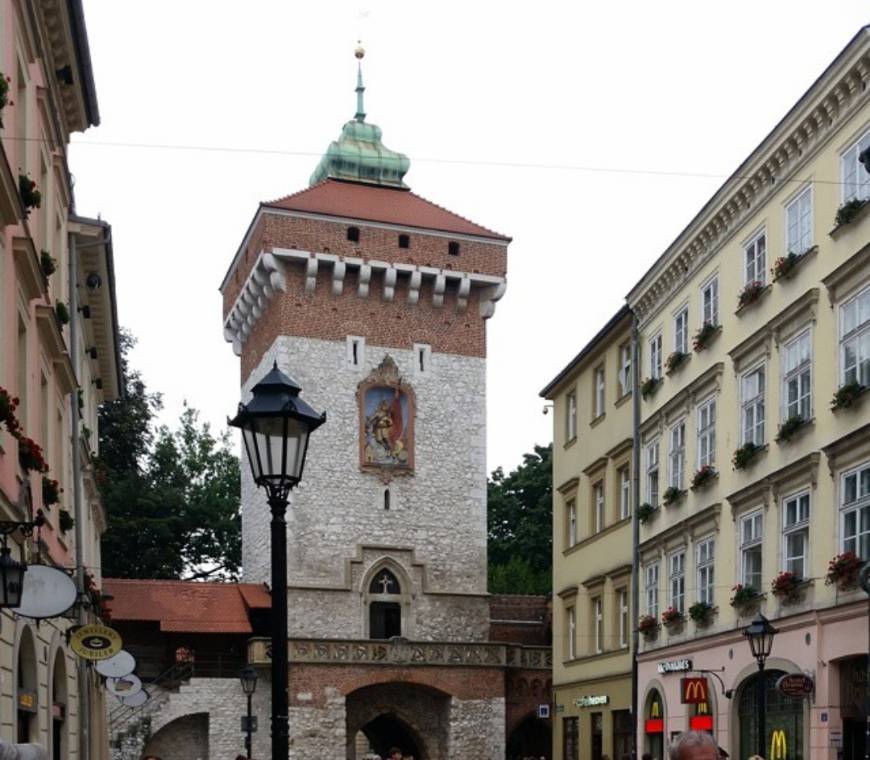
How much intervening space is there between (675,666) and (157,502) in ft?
107

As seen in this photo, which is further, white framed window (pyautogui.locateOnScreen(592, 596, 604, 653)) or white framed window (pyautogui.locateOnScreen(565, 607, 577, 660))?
white framed window (pyautogui.locateOnScreen(565, 607, 577, 660))

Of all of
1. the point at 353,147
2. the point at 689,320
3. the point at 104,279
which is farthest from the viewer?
the point at 353,147

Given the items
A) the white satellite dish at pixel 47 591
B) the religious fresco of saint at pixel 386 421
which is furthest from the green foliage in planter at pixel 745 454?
the religious fresco of saint at pixel 386 421

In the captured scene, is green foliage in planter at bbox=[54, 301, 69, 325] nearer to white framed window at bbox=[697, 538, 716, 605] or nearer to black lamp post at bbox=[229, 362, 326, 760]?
black lamp post at bbox=[229, 362, 326, 760]

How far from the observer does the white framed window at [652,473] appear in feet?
107

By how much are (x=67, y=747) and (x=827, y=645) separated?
1071cm

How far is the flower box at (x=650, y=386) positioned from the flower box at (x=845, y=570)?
434 inches

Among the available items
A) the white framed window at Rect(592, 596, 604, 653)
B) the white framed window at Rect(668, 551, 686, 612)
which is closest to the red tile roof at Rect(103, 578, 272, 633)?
the white framed window at Rect(592, 596, 604, 653)

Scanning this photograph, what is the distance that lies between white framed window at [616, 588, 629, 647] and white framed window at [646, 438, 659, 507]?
8.95 ft

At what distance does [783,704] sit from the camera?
24.8 m

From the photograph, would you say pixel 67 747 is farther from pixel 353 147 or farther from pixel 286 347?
pixel 353 147

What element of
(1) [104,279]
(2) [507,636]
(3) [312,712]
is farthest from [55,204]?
(2) [507,636]

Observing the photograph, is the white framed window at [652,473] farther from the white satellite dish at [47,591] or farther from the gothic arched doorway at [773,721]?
the white satellite dish at [47,591]

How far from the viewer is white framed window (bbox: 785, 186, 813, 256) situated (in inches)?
960
